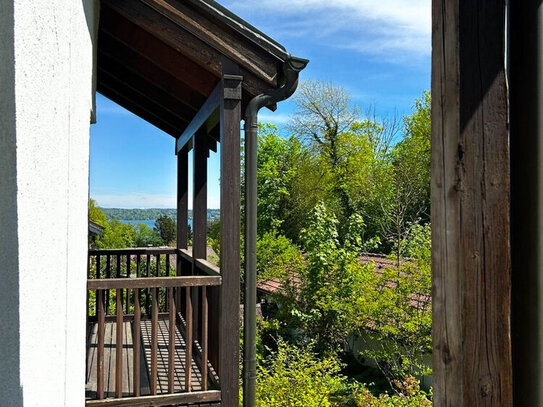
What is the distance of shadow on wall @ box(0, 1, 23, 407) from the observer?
41.7 inches

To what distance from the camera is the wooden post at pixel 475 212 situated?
978mm

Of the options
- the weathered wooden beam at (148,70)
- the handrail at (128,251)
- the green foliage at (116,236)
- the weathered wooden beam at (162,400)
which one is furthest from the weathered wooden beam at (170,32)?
the green foliage at (116,236)

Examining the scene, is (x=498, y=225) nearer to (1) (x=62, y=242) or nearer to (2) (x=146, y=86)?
(1) (x=62, y=242)

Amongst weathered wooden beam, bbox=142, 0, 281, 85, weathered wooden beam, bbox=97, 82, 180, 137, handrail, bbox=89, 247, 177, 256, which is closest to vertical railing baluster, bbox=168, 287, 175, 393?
weathered wooden beam, bbox=142, 0, 281, 85

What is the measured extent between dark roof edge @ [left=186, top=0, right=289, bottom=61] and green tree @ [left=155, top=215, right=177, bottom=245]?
1969 cm

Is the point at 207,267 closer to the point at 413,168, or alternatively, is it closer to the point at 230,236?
the point at 230,236

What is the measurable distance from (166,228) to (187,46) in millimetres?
20939

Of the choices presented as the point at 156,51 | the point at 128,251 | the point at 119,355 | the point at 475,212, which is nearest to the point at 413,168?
Answer: the point at 128,251

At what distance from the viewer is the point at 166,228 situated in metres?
23.8

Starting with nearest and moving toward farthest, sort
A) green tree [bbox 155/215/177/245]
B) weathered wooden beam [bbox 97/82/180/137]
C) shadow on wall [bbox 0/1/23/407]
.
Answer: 1. shadow on wall [bbox 0/1/23/407]
2. weathered wooden beam [bbox 97/82/180/137]
3. green tree [bbox 155/215/177/245]

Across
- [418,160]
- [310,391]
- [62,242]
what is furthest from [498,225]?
[418,160]

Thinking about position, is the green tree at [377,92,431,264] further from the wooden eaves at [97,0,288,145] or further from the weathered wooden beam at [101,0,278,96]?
the weathered wooden beam at [101,0,278,96]

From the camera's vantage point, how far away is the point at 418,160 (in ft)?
76.5

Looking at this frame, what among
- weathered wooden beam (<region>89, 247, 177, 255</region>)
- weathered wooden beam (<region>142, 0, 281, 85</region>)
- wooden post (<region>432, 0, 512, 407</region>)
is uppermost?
weathered wooden beam (<region>142, 0, 281, 85</region>)
